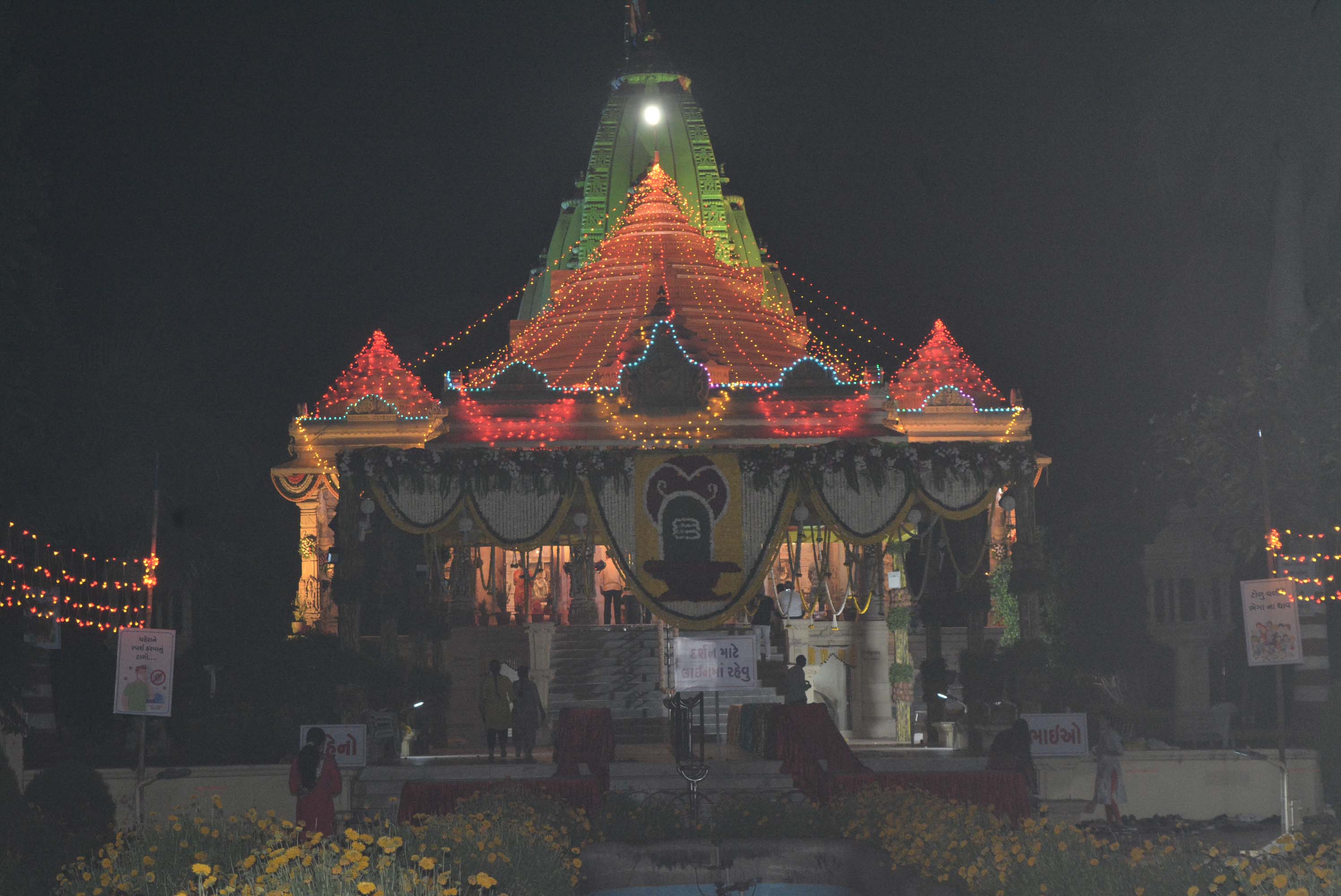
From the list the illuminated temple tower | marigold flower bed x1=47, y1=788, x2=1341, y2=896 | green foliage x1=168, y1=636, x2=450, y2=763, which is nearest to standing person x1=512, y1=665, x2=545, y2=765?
green foliage x1=168, y1=636, x2=450, y2=763

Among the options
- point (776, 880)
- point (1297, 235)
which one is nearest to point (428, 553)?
point (776, 880)

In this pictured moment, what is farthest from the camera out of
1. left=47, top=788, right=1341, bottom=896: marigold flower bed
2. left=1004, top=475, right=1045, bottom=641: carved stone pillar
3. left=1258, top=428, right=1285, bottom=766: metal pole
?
left=1004, top=475, right=1045, bottom=641: carved stone pillar

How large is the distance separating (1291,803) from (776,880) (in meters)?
7.55

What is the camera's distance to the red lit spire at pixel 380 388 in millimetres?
35250

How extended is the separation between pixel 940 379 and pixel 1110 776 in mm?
17141

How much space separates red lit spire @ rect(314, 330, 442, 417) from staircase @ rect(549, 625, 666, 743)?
26.5ft

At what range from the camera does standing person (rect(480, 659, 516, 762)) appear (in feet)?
70.7

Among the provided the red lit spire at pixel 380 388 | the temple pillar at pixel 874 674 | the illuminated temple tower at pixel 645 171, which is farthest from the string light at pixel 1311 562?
the illuminated temple tower at pixel 645 171

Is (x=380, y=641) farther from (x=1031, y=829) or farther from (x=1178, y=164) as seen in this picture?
Answer: (x=1178, y=164)

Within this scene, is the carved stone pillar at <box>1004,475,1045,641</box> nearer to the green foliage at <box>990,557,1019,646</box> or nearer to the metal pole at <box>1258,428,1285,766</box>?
the metal pole at <box>1258,428,1285,766</box>

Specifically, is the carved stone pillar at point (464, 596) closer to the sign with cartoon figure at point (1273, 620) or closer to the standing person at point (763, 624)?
the standing person at point (763, 624)

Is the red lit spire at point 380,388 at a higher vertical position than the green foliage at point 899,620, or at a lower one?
higher

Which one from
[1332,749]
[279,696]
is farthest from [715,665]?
[279,696]

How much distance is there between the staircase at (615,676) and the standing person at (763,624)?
1.91 meters
